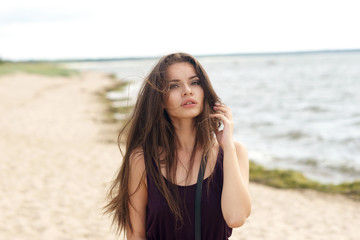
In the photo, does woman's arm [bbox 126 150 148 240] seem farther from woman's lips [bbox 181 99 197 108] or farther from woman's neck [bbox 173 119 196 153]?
woman's lips [bbox 181 99 197 108]

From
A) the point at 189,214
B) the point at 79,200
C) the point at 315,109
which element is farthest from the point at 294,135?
the point at 189,214

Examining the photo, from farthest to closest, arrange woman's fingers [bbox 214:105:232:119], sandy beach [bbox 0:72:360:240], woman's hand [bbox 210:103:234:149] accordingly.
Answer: sandy beach [bbox 0:72:360:240]
woman's fingers [bbox 214:105:232:119]
woman's hand [bbox 210:103:234:149]

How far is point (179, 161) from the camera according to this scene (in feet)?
7.04

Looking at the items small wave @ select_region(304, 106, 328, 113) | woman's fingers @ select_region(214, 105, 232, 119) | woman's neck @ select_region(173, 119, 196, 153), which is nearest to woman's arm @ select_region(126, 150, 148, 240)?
woman's neck @ select_region(173, 119, 196, 153)

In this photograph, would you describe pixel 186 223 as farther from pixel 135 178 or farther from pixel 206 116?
pixel 206 116

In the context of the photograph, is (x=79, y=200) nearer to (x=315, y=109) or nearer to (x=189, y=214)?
(x=189, y=214)

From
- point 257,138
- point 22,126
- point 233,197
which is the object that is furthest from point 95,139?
point 233,197

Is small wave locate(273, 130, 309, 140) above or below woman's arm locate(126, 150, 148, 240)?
below

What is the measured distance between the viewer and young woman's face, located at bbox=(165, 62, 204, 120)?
2.09 metres

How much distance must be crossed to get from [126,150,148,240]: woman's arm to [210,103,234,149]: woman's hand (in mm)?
442

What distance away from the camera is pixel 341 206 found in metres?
7.62

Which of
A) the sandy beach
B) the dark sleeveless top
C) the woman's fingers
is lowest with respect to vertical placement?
the sandy beach

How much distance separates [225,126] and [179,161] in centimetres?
32

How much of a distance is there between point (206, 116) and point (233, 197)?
473 mm
